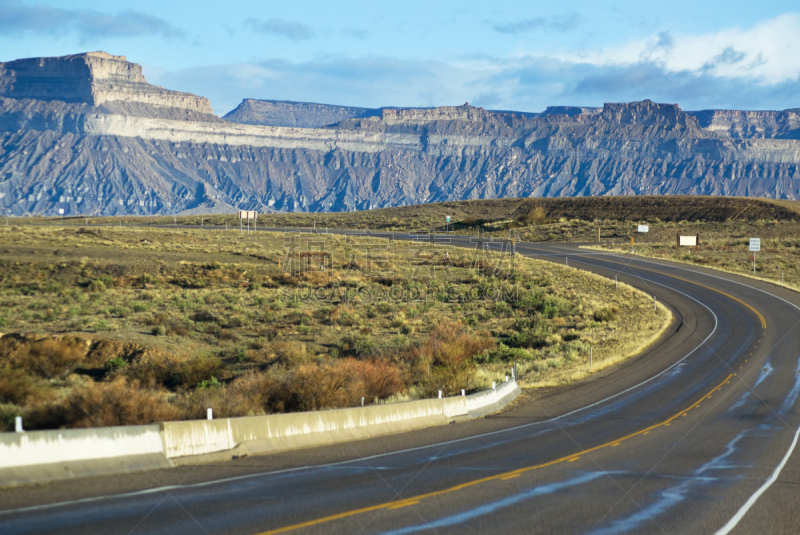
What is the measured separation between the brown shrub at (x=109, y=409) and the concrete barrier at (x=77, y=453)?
2429 mm

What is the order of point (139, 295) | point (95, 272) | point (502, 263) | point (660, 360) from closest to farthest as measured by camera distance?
point (660, 360), point (139, 295), point (95, 272), point (502, 263)

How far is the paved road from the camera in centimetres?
848

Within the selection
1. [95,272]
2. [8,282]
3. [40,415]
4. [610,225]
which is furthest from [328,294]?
[610,225]

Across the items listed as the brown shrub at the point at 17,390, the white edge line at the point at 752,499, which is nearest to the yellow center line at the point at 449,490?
the white edge line at the point at 752,499

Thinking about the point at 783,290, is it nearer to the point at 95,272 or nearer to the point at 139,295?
the point at 139,295

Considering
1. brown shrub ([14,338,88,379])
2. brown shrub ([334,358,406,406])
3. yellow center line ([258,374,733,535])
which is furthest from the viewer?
brown shrub ([14,338,88,379])

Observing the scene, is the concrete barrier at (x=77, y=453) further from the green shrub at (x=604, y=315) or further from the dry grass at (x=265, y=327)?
the green shrub at (x=604, y=315)

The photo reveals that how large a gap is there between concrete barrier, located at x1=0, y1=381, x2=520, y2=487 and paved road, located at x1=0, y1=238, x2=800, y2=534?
11.4 inches

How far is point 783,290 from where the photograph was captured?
50281mm

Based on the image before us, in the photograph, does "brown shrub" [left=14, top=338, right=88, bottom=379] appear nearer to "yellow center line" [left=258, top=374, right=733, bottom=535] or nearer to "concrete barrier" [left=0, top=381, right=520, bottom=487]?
"concrete barrier" [left=0, top=381, right=520, bottom=487]

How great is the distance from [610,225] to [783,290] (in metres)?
57.5

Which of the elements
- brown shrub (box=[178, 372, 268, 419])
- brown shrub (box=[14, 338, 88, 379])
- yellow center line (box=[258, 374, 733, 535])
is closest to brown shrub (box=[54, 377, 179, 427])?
brown shrub (box=[178, 372, 268, 419])

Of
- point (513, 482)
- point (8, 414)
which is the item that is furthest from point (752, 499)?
point (8, 414)

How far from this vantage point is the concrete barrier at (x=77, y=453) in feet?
28.9
